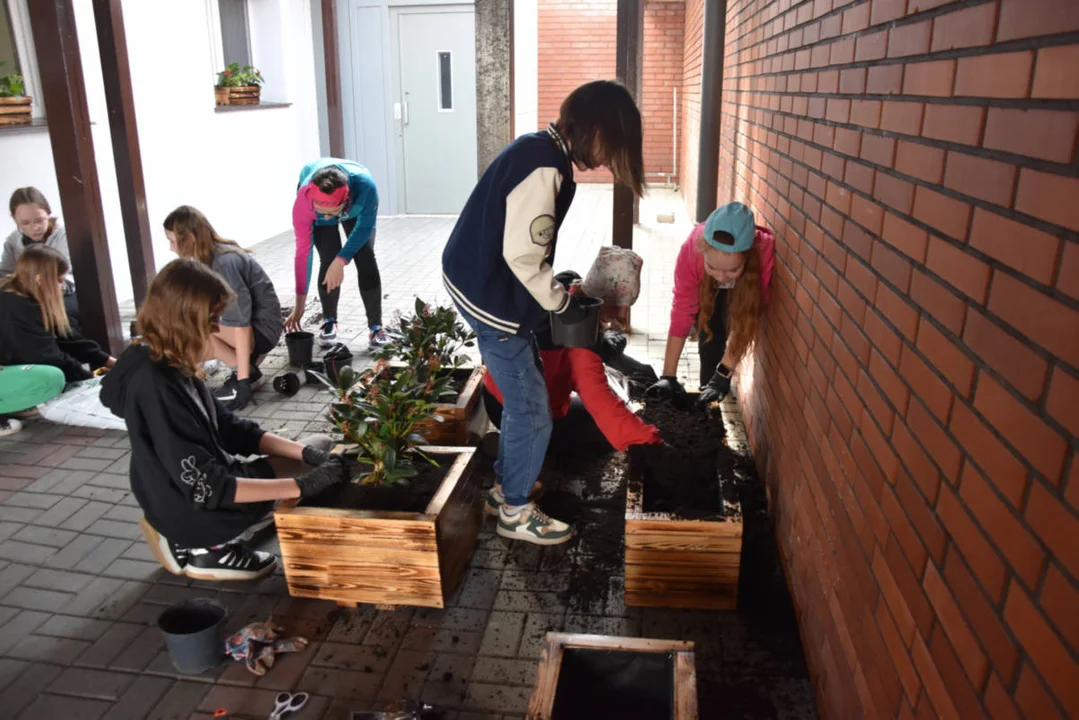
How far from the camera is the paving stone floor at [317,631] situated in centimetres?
258

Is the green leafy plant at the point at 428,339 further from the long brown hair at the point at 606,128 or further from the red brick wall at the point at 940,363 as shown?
the red brick wall at the point at 940,363

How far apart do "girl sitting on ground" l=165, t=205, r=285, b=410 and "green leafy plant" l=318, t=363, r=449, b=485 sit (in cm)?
182

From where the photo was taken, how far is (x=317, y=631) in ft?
9.57

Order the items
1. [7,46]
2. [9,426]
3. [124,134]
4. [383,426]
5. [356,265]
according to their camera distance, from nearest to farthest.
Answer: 1. [383,426]
2. [9,426]
3. [356,265]
4. [124,134]
5. [7,46]

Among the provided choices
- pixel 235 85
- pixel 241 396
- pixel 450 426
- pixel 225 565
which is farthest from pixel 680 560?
pixel 235 85

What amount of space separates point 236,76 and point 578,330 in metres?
8.04

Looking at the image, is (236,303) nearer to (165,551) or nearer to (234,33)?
(165,551)

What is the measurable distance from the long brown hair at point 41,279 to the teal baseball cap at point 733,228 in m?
3.68

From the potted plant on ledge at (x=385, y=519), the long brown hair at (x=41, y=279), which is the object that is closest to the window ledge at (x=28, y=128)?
the long brown hair at (x=41, y=279)

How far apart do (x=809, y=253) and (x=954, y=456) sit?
1.54 metres

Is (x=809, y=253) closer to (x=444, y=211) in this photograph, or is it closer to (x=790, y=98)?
(x=790, y=98)

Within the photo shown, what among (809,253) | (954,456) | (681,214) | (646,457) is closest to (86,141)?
(646,457)

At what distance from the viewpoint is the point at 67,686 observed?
2658 mm

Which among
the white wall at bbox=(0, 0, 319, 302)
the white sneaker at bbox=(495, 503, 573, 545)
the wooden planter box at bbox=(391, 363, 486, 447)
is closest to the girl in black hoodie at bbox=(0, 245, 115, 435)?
the white wall at bbox=(0, 0, 319, 302)
